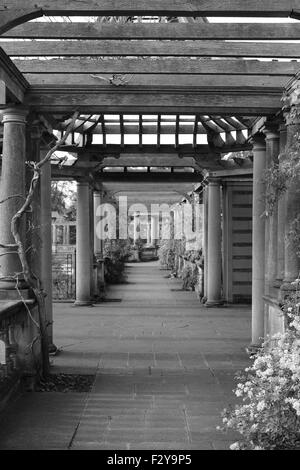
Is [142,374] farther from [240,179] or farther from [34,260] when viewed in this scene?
[240,179]

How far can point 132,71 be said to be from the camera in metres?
6.88

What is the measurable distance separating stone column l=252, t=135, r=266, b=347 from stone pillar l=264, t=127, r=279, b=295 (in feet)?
1.26

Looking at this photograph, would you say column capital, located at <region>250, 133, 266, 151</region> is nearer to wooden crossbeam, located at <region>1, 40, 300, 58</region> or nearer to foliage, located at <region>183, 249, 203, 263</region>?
wooden crossbeam, located at <region>1, 40, 300, 58</region>

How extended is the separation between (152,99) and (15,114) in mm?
1607

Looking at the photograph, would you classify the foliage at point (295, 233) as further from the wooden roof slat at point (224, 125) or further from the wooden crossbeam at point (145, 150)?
the wooden crossbeam at point (145, 150)

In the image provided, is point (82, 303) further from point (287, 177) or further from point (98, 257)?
point (287, 177)

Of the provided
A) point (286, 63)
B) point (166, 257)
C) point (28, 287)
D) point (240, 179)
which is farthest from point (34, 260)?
point (166, 257)

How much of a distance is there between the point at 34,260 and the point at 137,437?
3397 millimetres

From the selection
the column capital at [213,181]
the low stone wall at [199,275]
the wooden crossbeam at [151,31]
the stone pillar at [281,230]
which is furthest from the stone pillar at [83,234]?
the wooden crossbeam at [151,31]

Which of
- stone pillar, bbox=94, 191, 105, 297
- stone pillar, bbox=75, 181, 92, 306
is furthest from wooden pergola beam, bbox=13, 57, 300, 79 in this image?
stone pillar, bbox=94, 191, 105, 297

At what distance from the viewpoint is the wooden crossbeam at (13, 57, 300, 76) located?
688 centimetres

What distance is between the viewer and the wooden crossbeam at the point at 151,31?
5.89 m

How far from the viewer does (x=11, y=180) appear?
24.4 ft

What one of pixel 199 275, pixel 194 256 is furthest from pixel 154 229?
pixel 199 275
